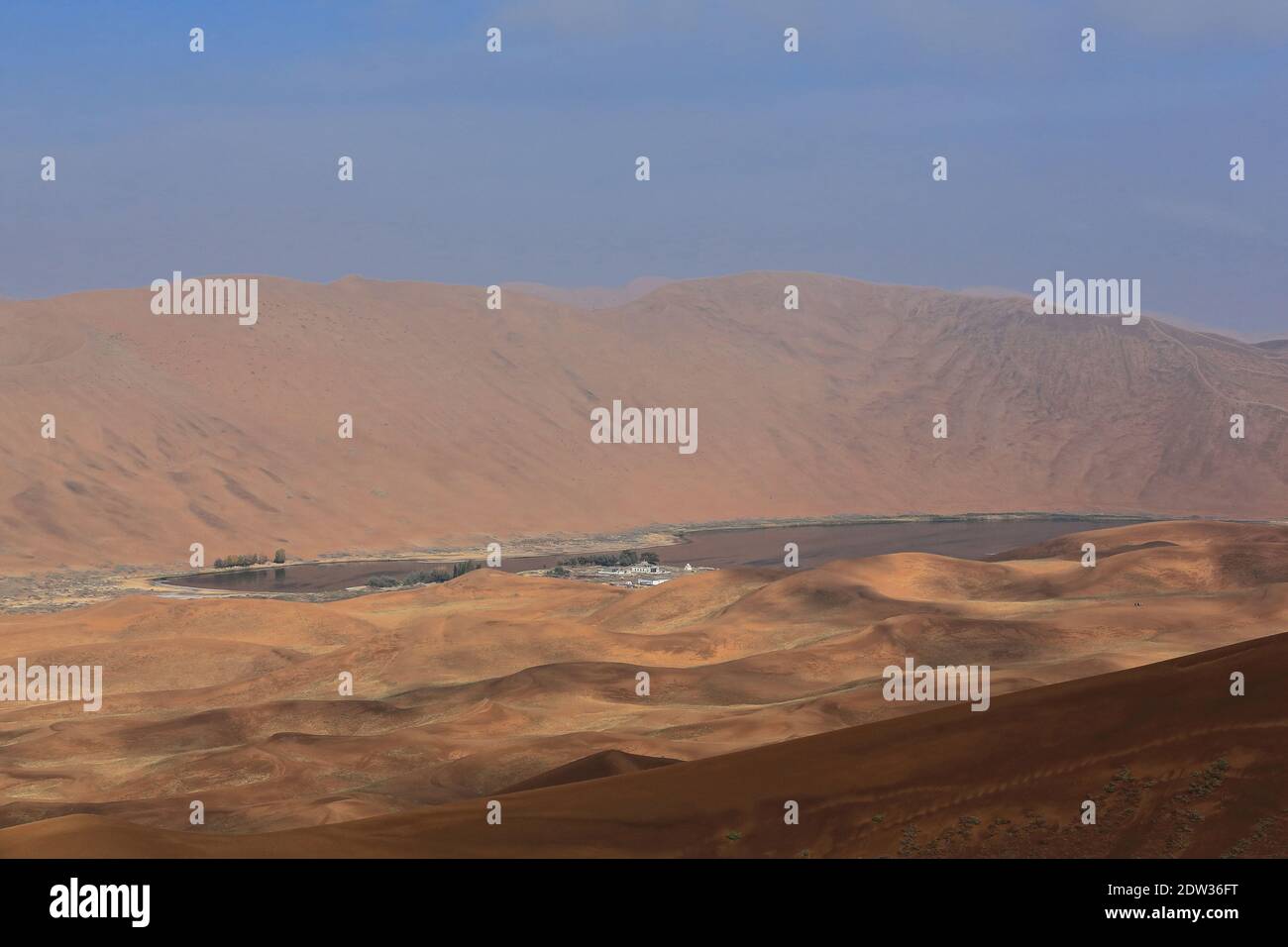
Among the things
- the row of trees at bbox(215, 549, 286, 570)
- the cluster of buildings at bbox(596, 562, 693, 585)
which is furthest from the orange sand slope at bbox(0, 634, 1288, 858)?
the row of trees at bbox(215, 549, 286, 570)

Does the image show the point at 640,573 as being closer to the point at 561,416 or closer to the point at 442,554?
the point at 442,554

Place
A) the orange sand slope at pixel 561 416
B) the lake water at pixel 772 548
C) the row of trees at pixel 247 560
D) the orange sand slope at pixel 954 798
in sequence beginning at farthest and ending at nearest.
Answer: the orange sand slope at pixel 561 416
the row of trees at pixel 247 560
the lake water at pixel 772 548
the orange sand slope at pixel 954 798

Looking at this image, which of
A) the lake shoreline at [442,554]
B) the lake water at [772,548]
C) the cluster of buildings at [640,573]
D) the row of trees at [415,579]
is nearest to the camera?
the lake shoreline at [442,554]

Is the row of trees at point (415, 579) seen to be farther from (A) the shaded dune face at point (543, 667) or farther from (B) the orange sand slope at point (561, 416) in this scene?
(B) the orange sand slope at point (561, 416)

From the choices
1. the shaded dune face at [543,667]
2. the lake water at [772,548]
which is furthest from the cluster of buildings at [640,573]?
the shaded dune face at [543,667]

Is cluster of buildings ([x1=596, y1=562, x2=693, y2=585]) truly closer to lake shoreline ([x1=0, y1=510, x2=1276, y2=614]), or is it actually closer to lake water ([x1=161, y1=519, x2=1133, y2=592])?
lake water ([x1=161, y1=519, x2=1133, y2=592])
